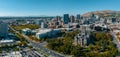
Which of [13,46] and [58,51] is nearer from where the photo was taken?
[58,51]

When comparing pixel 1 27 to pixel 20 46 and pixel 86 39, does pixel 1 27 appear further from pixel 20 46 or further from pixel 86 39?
pixel 86 39

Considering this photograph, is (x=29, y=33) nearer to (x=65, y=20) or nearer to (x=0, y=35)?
(x=0, y=35)

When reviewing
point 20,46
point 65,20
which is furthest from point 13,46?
point 65,20

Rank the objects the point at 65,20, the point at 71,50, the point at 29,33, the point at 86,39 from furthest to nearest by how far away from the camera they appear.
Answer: the point at 65,20 < the point at 29,33 < the point at 86,39 < the point at 71,50

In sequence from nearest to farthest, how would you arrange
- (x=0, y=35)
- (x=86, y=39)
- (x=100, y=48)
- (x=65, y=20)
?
(x=100, y=48) → (x=86, y=39) → (x=0, y=35) → (x=65, y=20)

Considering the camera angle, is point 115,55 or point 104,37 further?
point 104,37

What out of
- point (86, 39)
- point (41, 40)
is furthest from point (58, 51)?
point (41, 40)

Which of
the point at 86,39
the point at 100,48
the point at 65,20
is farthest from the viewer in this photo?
the point at 65,20

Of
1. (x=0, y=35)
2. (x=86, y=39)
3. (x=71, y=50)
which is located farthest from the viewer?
(x=0, y=35)
